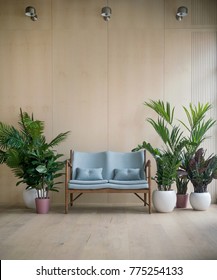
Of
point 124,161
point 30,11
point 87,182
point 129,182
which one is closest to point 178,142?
point 124,161

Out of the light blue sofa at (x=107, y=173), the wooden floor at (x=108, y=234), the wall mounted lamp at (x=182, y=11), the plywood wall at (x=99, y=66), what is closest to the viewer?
the wooden floor at (x=108, y=234)

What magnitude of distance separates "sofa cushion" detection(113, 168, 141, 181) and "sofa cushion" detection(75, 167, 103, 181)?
0.85 ft

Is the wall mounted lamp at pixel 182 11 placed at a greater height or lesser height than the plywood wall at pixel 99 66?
greater

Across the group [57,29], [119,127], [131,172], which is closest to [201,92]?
[119,127]

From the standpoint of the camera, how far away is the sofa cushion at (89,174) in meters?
5.98

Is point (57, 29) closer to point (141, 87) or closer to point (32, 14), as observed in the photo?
point (32, 14)

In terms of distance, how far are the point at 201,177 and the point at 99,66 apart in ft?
8.14

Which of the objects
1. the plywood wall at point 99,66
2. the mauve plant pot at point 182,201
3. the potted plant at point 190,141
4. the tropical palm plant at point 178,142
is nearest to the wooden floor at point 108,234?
the mauve plant pot at point 182,201

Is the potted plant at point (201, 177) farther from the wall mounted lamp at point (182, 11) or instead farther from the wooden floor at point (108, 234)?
the wall mounted lamp at point (182, 11)

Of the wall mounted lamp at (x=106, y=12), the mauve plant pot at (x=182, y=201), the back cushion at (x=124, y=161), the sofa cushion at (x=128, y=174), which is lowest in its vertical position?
the mauve plant pot at (x=182, y=201)

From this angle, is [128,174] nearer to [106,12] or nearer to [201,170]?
[201,170]

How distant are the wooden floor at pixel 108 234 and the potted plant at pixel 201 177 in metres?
0.14

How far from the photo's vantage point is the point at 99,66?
677 cm

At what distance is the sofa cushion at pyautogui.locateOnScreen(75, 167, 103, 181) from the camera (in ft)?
19.6
